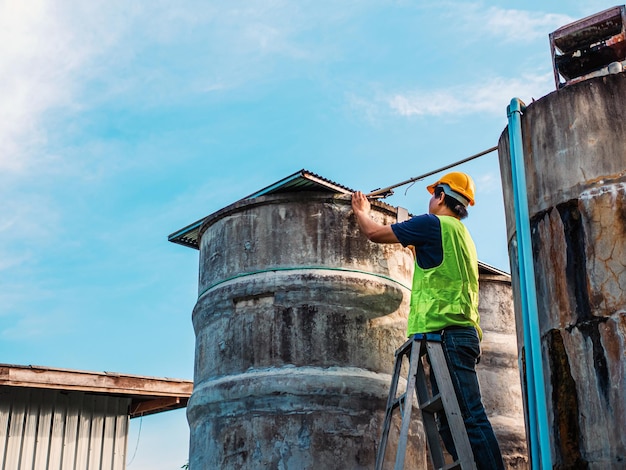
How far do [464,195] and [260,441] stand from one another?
2646mm

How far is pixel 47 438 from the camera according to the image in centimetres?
1119

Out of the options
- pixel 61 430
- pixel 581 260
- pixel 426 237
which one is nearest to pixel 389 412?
pixel 426 237

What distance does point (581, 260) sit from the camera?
5781 millimetres

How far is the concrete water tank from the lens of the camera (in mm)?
7348

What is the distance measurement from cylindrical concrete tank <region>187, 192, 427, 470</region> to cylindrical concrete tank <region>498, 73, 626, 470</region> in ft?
5.85

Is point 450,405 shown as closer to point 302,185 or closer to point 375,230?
point 375,230

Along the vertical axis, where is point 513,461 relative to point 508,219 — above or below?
below

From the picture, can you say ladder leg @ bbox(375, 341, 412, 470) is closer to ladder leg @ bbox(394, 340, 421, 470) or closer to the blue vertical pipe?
ladder leg @ bbox(394, 340, 421, 470)

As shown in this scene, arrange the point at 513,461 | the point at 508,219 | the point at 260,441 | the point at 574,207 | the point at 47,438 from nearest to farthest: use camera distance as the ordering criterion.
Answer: the point at 574,207
the point at 508,219
the point at 260,441
the point at 513,461
the point at 47,438

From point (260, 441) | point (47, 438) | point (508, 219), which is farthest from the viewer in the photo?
point (47, 438)

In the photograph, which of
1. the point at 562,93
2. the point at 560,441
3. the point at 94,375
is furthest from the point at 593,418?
the point at 94,375

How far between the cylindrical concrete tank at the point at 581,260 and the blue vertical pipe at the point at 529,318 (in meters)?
0.12

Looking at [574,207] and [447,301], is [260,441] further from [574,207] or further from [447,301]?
[574,207]

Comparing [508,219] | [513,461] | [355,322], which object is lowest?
[513,461]
